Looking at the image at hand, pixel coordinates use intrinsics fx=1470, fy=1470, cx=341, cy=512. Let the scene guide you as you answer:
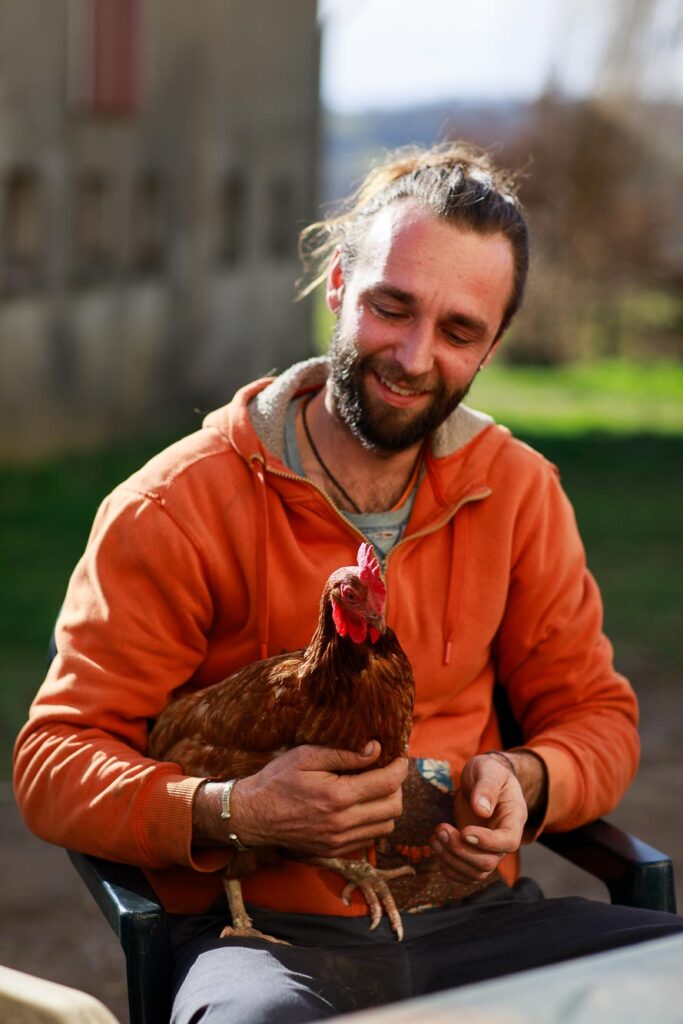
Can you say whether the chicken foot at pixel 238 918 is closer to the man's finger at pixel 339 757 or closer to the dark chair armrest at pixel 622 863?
the man's finger at pixel 339 757

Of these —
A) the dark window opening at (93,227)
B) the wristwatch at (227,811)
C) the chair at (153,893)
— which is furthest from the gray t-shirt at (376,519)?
the dark window opening at (93,227)

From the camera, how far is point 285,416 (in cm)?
306

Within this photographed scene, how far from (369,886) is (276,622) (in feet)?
1.74

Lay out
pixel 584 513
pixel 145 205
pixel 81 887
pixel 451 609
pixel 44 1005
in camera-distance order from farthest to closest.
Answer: pixel 145 205
pixel 584 513
pixel 81 887
pixel 451 609
pixel 44 1005

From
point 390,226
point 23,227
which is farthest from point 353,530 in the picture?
point 23,227

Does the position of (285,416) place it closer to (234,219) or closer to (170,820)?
(170,820)

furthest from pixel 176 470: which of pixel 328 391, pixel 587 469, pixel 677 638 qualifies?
pixel 587 469

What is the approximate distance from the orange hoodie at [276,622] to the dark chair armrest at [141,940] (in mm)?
67

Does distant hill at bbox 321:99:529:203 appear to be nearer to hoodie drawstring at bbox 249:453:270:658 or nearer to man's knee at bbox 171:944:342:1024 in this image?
hoodie drawstring at bbox 249:453:270:658

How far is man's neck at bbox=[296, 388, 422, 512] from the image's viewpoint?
3021 mm

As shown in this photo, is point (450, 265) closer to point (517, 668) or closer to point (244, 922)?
point (517, 668)

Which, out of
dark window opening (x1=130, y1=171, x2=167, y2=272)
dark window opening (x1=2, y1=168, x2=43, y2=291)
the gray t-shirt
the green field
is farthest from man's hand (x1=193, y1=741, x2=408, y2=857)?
dark window opening (x1=130, y1=171, x2=167, y2=272)

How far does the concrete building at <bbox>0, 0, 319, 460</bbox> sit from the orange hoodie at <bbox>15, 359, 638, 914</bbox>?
29.5 feet

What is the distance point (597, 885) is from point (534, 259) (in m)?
2.70
